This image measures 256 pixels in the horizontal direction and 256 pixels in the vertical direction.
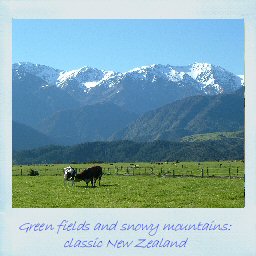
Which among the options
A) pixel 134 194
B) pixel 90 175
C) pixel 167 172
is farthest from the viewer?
pixel 167 172

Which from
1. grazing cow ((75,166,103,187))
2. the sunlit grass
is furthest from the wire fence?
the sunlit grass

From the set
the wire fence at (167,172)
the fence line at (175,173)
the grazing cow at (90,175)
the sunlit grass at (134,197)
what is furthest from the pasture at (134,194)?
the fence line at (175,173)

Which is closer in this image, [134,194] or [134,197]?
[134,197]

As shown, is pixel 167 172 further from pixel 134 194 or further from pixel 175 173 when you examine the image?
pixel 134 194

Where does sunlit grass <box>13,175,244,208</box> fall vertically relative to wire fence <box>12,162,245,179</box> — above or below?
above

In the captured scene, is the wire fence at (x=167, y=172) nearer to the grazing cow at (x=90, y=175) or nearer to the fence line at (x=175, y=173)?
the fence line at (x=175, y=173)

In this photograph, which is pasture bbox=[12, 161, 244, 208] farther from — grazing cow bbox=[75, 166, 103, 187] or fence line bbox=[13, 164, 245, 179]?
fence line bbox=[13, 164, 245, 179]

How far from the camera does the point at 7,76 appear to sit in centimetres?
568

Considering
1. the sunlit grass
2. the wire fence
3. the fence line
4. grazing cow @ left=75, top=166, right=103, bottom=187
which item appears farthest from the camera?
the wire fence

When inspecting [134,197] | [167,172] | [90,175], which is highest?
[134,197]

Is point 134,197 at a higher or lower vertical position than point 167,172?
higher

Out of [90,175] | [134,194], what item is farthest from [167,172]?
[134,194]
